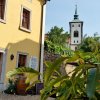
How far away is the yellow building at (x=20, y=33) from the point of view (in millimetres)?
14117

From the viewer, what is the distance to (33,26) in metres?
16.6

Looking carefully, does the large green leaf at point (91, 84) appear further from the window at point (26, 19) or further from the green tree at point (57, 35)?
the green tree at point (57, 35)

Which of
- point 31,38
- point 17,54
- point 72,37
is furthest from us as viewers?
point 72,37

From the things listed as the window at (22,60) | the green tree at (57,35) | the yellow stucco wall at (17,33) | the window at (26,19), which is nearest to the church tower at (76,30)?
the green tree at (57,35)

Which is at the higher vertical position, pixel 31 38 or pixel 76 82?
pixel 31 38

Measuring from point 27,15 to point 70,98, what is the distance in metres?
15.3

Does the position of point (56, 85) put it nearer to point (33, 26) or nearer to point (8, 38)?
point (8, 38)

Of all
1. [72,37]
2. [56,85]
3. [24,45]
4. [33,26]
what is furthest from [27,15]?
[72,37]

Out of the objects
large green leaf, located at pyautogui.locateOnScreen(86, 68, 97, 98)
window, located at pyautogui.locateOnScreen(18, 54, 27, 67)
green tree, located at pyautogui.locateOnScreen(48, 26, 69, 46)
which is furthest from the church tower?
large green leaf, located at pyautogui.locateOnScreen(86, 68, 97, 98)

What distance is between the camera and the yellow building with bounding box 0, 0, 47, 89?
1412 cm

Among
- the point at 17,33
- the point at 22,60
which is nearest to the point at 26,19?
the point at 17,33

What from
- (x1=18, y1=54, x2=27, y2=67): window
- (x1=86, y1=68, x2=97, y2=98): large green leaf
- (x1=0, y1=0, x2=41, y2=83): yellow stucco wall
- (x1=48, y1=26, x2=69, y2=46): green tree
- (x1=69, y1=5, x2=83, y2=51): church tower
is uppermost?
(x1=69, y1=5, x2=83, y2=51): church tower

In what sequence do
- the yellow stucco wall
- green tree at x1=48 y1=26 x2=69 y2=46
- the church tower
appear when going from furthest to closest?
the church tower
green tree at x1=48 y1=26 x2=69 y2=46
the yellow stucco wall

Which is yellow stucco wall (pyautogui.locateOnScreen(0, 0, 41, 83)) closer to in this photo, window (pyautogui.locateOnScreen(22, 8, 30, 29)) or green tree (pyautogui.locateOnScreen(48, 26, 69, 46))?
window (pyautogui.locateOnScreen(22, 8, 30, 29))
